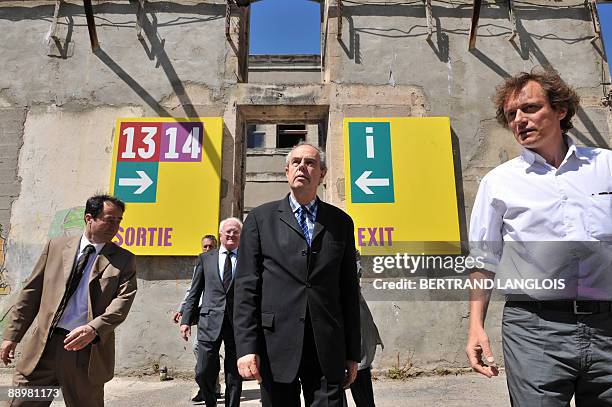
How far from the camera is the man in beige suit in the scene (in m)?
2.66

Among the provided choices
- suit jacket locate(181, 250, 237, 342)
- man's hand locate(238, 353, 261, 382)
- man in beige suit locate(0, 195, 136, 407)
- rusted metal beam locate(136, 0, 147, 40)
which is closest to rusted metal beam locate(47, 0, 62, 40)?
rusted metal beam locate(136, 0, 147, 40)

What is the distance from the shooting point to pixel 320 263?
220 centimetres

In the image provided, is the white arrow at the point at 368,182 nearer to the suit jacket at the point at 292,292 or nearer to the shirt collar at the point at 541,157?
the suit jacket at the point at 292,292

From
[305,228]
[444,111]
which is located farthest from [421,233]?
[305,228]

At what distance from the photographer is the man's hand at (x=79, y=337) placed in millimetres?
2545

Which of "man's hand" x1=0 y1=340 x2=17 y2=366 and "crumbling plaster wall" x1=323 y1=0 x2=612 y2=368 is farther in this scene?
"crumbling plaster wall" x1=323 y1=0 x2=612 y2=368

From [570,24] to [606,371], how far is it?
7304 millimetres

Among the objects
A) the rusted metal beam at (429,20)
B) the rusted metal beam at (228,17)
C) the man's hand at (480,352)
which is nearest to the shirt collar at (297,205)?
the man's hand at (480,352)

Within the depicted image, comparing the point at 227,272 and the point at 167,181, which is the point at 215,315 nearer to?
the point at 227,272

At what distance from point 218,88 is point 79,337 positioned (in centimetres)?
505

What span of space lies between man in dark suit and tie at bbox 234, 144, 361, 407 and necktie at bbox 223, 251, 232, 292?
196 cm

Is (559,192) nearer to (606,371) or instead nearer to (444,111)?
(606,371)

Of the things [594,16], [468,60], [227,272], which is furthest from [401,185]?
[594,16]

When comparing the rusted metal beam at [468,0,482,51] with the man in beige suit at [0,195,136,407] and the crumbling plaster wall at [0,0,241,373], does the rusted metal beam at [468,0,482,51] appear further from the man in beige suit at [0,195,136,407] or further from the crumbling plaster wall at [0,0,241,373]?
the man in beige suit at [0,195,136,407]
